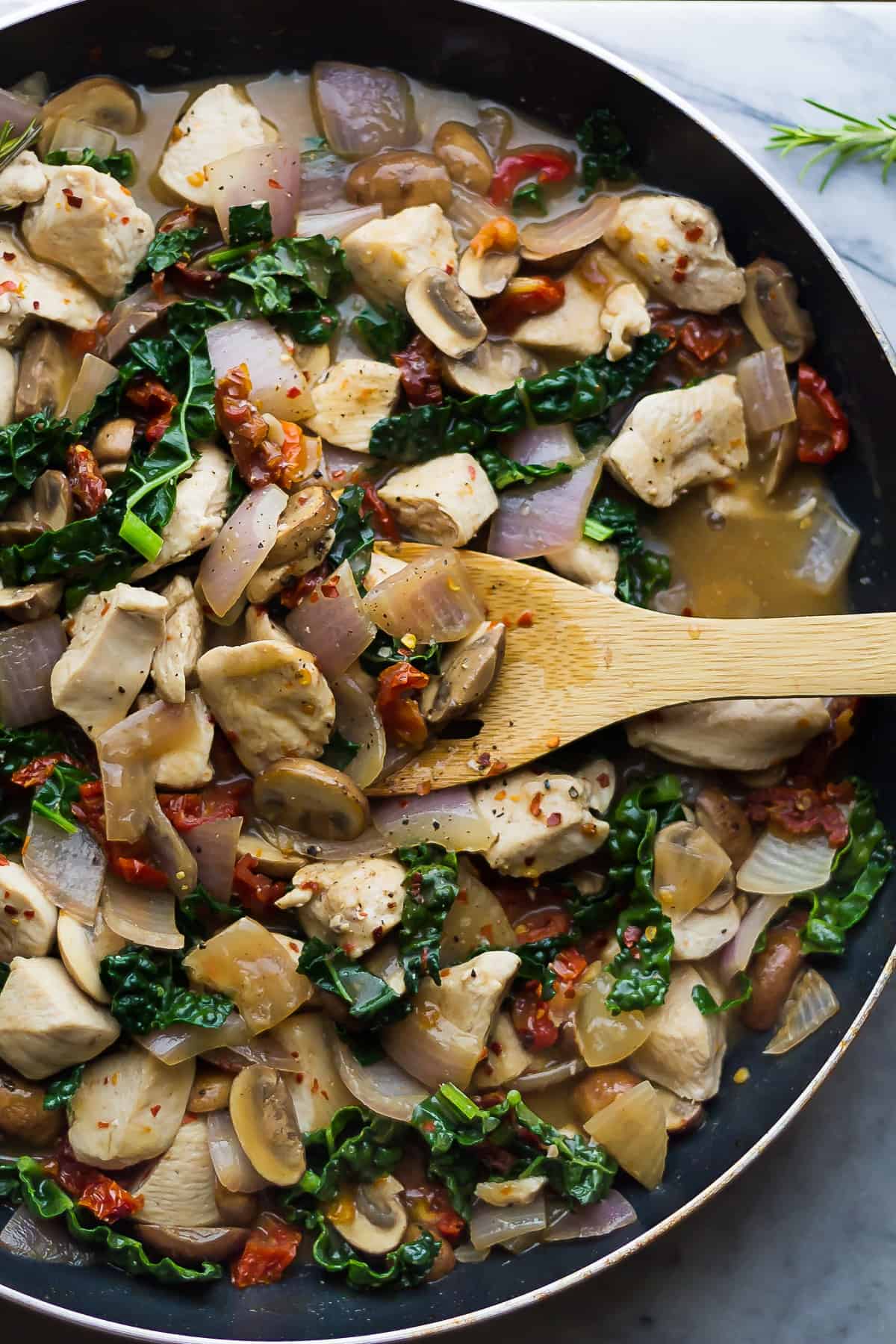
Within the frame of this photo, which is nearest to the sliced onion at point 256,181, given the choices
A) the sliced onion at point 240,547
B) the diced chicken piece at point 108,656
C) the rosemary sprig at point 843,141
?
the sliced onion at point 240,547

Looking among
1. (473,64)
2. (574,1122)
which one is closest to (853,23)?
(473,64)

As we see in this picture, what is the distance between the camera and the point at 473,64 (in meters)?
3.99

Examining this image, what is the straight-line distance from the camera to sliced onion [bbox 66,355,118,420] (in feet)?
12.1

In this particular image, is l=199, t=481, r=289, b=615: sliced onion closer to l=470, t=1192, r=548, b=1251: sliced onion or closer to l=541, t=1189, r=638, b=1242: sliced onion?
l=470, t=1192, r=548, b=1251: sliced onion

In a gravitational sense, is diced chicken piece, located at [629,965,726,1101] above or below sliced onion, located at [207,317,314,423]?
below

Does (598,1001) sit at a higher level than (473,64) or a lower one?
lower

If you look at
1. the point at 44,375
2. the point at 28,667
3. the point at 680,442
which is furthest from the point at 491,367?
the point at 28,667

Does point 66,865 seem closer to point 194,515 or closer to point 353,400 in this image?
point 194,515

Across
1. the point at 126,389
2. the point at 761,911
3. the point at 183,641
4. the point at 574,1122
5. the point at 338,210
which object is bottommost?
the point at 574,1122

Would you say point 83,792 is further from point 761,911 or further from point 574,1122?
point 761,911

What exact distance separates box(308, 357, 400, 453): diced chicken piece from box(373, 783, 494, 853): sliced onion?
1134 mm

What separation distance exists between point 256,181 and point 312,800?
1.96 meters

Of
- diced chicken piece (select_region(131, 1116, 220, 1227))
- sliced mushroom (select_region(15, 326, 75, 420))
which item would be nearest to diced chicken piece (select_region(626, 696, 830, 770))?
diced chicken piece (select_region(131, 1116, 220, 1227))

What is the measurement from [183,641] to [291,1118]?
1.47 meters
